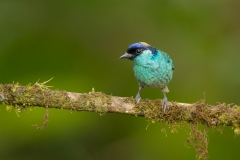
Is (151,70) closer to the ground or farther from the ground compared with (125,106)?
farther from the ground

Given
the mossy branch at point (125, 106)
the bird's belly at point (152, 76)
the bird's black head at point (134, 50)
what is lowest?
the mossy branch at point (125, 106)

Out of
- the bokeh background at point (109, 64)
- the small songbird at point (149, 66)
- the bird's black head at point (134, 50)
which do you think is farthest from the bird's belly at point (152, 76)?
the bokeh background at point (109, 64)

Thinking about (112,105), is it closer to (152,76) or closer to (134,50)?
(152,76)

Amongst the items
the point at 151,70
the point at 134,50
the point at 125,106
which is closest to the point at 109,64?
the point at 134,50

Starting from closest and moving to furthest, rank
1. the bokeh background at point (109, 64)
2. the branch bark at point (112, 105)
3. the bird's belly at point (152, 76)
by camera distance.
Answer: the branch bark at point (112, 105) → the bird's belly at point (152, 76) → the bokeh background at point (109, 64)

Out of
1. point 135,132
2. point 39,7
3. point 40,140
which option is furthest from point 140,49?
point 39,7

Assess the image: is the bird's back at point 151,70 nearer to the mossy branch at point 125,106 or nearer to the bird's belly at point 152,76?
the bird's belly at point 152,76

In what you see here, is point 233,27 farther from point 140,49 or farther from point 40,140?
point 40,140
